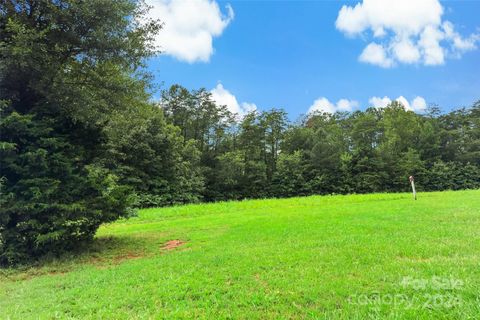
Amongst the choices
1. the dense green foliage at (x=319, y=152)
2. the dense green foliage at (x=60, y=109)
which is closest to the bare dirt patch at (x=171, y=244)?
the dense green foliage at (x=60, y=109)

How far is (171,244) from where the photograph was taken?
7781 millimetres

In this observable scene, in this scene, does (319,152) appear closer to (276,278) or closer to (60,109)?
(60,109)

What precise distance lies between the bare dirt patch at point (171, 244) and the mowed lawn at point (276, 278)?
4.7 inches

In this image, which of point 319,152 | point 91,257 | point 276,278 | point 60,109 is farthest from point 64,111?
point 319,152

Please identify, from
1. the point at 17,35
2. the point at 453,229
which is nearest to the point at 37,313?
the point at 17,35

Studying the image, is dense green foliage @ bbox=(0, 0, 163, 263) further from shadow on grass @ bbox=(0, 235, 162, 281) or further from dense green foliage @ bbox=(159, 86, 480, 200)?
dense green foliage @ bbox=(159, 86, 480, 200)

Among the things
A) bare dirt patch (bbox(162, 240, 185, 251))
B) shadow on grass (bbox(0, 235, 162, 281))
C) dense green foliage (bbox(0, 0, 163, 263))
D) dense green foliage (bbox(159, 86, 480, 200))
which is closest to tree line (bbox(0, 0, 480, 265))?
dense green foliage (bbox(0, 0, 163, 263))

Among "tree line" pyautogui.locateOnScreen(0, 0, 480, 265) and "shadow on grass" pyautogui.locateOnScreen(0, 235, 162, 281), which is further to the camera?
"tree line" pyautogui.locateOnScreen(0, 0, 480, 265)

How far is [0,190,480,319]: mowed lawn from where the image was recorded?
3133 millimetres

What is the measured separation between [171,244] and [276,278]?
4.42 m

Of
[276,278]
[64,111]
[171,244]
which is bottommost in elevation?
[171,244]

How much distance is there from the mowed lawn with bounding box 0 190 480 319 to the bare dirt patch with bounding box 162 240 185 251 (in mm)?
119

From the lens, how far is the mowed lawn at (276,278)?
3.13 m

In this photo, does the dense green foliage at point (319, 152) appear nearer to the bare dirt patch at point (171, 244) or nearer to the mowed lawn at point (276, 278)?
the bare dirt patch at point (171, 244)
